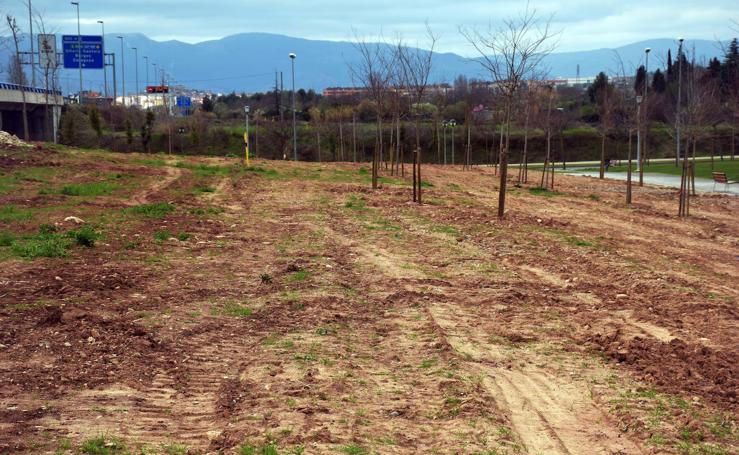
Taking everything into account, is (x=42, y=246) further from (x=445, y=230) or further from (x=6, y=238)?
(x=445, y=230)

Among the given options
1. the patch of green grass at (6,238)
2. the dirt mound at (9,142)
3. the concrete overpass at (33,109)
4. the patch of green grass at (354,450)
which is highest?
the concrete overpass at (33,109)

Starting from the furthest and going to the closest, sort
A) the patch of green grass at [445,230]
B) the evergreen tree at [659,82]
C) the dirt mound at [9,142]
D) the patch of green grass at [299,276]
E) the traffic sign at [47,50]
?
the evergreen tree at [659,82] < the traffic sign at [47,50] < the dirt mound at [9,142] < the patch of green grass at [445,230] < the patch of green grass at [299,276]

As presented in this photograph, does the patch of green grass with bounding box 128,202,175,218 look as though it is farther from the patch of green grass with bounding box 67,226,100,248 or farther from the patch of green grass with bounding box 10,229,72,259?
the patch of green grass with bounding box 10,229,72,259

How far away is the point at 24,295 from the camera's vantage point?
32.1 feet

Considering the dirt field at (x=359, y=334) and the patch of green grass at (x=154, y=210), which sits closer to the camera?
the dirt field at (x=359, y=334)

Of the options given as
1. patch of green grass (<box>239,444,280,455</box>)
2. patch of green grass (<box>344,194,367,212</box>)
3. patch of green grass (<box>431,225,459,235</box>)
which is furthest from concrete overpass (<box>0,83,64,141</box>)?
patch of green grass (<box>239,444,280,455</box>)

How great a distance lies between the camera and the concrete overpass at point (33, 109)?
51.4 meters

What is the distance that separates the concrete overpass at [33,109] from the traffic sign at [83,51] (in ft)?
8.23

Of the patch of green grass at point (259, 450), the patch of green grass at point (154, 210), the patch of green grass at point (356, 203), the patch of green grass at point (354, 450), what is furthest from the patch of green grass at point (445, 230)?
the patch of green grass at point (259, 450)

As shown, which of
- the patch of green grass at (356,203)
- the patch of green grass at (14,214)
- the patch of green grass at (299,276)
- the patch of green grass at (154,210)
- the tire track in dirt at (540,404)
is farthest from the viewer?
the patch of green grass at (356,203)

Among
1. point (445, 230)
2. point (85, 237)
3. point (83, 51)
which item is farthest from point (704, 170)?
point (83, 51)

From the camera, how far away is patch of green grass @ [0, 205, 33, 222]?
15594 millimetres

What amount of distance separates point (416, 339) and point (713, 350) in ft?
10.5

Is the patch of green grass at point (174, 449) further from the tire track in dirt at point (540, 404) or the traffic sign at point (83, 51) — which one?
the traffic sign at point (83, 51)
